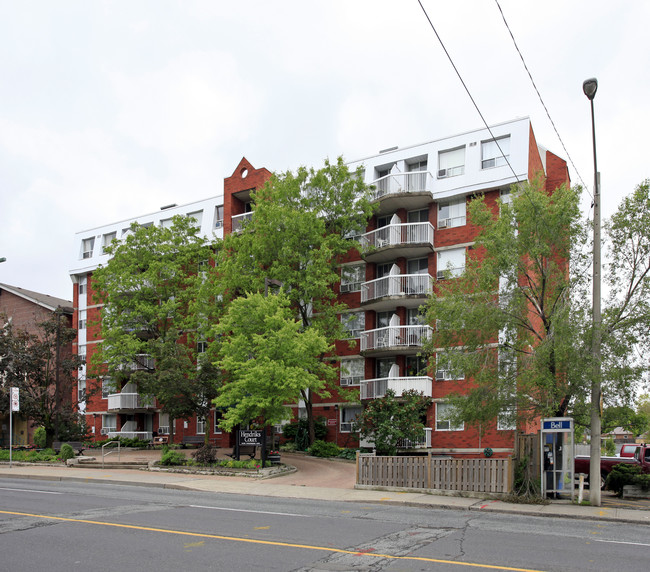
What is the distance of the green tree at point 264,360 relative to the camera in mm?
23438

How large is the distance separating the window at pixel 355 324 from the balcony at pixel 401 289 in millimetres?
1795

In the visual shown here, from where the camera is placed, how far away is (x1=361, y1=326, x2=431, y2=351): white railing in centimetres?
3008

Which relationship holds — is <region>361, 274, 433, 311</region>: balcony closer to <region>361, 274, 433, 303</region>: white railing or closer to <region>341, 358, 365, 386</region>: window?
<region>361, 274, 433, 303</region>: white railing

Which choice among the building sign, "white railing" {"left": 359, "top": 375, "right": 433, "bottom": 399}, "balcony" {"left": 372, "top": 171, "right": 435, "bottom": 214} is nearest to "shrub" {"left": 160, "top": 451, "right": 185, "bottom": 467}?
the building sign

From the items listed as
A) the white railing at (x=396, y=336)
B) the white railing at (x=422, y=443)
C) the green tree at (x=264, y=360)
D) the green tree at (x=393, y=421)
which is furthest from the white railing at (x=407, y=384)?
the green tree at (x=264, y=360)

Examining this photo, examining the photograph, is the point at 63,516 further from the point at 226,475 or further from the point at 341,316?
the point at 341,316

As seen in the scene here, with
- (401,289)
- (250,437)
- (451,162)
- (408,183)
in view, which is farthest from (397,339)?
(451,162)

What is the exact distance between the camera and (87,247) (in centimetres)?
4756

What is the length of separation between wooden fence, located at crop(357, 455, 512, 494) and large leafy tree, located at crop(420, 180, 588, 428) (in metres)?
1.36

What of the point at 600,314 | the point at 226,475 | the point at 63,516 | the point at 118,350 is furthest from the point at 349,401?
the point at 63,516

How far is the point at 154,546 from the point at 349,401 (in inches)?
863

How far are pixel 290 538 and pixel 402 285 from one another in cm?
2110

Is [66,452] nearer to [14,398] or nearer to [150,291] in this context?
[14,398]

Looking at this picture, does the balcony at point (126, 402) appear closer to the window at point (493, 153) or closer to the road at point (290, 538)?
the road at point (290, 538)
